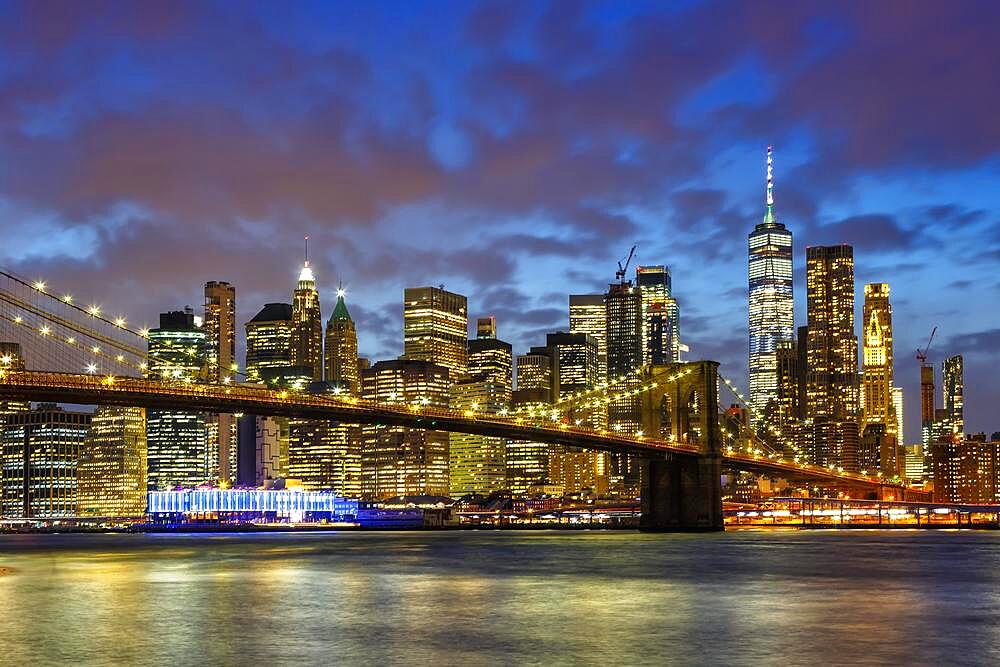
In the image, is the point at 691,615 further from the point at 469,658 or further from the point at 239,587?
the point at 239,587

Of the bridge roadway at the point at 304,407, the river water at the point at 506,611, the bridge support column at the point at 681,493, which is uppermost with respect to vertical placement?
the bridge roadway at the point at 304,407

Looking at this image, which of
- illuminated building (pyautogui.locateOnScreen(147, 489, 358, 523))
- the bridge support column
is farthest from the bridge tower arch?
illuminated building (pyautogui.locateOnScreen(147, 489, 358, 523))

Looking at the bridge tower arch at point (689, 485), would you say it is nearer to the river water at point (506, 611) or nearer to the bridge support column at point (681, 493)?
the bridge support column at point (681, 493)

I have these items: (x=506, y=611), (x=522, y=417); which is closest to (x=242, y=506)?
(x=522, y=417)

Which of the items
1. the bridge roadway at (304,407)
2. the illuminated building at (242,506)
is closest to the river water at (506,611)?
the bridge roadway at (304,407)

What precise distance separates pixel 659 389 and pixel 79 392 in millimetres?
50425

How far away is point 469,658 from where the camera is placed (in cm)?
2534

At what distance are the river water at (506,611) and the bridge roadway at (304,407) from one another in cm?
916

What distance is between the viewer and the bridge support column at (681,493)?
93.7 metres

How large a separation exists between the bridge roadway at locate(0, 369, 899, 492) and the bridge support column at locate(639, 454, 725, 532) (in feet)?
3.39

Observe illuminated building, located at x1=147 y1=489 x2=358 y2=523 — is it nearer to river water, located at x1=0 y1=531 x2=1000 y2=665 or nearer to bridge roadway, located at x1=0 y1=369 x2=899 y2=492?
bridge roadway, located at x1=0 y1=369 x2=899 y2=492

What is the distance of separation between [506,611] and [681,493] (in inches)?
2480

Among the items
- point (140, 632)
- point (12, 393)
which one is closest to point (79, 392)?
point (12, 393)

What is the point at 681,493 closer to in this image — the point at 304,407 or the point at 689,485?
the point at 689,485
